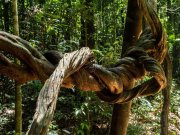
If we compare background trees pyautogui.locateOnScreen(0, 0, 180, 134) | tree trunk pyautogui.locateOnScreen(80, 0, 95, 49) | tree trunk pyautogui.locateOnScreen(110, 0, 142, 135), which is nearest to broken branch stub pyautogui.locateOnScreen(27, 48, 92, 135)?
tree trunk pyautogui.locateOnScreen(110, 0, 142, 135)

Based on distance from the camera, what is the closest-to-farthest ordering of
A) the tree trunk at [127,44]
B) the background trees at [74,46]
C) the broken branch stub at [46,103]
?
the broken branch stub at [46,103], the tree trunk at [127,44], the background trees at [74,46]

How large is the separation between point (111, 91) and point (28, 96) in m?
4.27

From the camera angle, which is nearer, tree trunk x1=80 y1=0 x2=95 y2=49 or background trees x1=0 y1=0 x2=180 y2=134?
tree trunk x1=80 y1=0 x2=95 y2=49

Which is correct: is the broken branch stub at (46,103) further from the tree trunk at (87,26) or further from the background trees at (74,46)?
the tree trunk at (87,26)

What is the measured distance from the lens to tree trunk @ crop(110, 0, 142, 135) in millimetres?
1523

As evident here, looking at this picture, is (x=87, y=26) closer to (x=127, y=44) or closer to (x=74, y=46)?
(x=74, y=46)

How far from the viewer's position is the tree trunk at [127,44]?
1523 millimetres

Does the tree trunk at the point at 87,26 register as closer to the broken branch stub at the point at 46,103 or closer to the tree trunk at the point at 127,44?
the tree trunk at the point at 127,44

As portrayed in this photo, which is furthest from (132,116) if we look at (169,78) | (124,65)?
(124,65)

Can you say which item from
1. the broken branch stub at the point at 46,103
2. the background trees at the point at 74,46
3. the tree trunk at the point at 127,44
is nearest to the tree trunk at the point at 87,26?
the background trees at the point at 74,46

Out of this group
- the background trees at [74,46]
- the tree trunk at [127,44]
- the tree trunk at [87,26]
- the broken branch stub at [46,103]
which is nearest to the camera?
the broken branch stub at [46,103]

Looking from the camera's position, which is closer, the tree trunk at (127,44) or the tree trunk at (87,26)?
the tree trunk at (127,44)

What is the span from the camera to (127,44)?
1.56m

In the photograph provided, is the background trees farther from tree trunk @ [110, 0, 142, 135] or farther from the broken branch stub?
the broken branch stub
